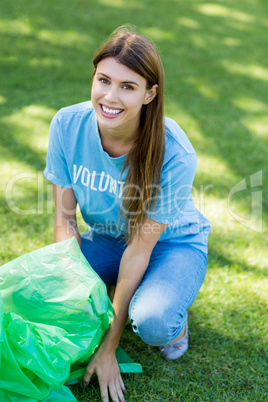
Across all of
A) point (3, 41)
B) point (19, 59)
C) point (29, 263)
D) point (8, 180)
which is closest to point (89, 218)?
point (29, 263)

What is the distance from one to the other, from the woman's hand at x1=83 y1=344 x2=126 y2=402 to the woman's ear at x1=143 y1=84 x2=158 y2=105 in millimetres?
928

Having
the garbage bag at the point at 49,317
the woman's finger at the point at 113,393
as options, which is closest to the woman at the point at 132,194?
the woman's finger at the point at 113,393

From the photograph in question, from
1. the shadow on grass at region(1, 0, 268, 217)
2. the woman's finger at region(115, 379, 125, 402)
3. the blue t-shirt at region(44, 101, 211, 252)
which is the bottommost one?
the woman's finger at region(115, 379, 125, 402)

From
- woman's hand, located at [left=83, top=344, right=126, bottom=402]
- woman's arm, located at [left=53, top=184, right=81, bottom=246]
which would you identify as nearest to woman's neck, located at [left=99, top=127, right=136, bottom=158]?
woman's arm, located at [left=53, top=184, right=81, bottom=246]

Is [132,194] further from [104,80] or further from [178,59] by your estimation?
[178,59]

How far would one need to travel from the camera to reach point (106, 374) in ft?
A: 5.86

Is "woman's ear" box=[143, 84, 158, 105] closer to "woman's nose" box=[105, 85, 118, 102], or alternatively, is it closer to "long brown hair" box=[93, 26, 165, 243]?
"long brown hair" box=[93, 26, 165, 243]

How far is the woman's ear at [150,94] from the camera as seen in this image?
1772 mm

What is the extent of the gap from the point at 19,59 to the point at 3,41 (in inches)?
17.3

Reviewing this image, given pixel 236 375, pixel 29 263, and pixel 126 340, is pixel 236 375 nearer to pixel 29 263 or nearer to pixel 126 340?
pixel 126 340

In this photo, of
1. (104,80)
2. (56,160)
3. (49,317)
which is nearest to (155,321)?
(49,317)

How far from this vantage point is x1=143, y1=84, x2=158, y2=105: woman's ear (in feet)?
5.82

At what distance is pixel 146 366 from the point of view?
197 cm

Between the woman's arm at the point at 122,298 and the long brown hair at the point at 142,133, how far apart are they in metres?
0.05
